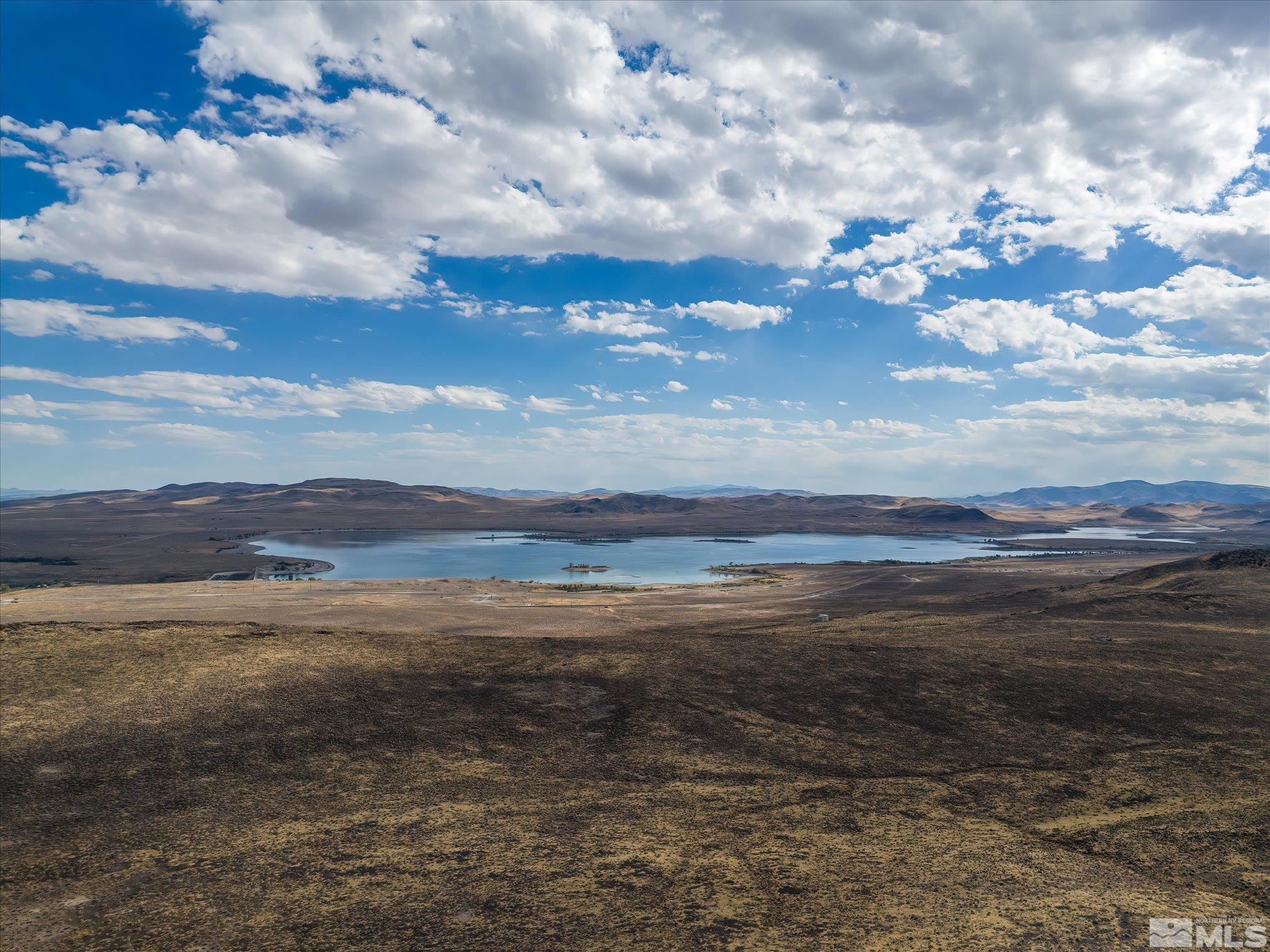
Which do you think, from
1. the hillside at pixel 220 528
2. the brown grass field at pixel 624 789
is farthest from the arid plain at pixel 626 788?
the hillside at pixel 220 528

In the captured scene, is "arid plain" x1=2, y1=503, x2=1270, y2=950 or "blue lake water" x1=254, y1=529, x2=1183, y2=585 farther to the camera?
"blue lake water" x1=254, y1=529, x2=1183, y2=585

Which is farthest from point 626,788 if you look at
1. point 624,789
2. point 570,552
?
point 570,552

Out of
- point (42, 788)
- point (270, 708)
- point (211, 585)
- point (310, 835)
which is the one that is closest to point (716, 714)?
point (310, 835)

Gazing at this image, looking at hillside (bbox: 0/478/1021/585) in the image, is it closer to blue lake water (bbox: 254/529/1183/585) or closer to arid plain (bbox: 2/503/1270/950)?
blue lake water (bbox: 254/529/1183/585)

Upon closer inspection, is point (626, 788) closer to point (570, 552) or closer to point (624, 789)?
point (624, 789)

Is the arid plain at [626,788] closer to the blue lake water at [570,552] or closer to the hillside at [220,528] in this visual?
the blue lake water at [570,552]

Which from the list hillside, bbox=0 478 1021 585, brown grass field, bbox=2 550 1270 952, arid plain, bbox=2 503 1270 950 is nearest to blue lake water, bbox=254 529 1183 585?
hillside, bbox=0 478 1021 585

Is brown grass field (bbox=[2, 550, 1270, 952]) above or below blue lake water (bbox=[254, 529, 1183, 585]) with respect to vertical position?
above

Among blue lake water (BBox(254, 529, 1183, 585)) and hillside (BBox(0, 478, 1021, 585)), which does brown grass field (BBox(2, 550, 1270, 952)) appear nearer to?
blue lake water (BBox(254, 529, 1183, 585))
